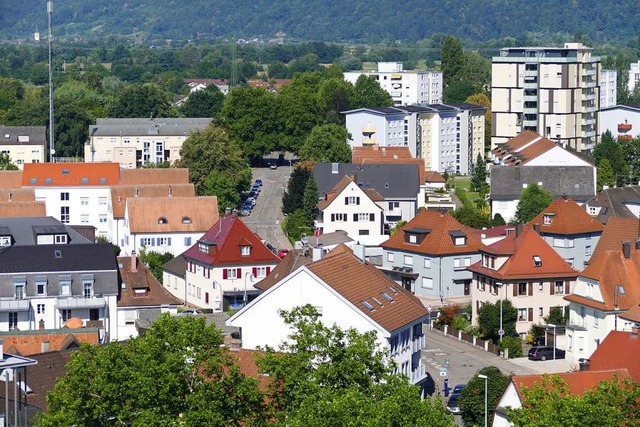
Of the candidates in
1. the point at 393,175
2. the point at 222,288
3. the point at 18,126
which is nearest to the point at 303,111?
the point at 18,126

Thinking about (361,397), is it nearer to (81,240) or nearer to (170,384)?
(170,384)

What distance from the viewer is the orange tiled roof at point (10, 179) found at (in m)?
72.4

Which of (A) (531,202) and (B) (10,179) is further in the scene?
(B) (10,179)

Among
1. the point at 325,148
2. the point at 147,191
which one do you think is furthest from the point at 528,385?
the point at 325,148

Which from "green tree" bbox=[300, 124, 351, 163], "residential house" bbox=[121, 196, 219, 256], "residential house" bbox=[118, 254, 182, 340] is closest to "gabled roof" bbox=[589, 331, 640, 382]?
"residential house" bbox=[118, 254, 182, 340]

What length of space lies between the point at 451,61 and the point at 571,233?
285ft

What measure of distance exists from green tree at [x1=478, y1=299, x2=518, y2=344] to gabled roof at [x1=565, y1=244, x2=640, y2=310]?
111 inches

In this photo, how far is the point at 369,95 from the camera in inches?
4582

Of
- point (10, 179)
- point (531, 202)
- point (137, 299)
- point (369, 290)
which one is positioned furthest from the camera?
point (10, 179)

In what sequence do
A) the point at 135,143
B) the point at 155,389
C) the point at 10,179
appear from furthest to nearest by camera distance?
the point at 135,143, the point at 10,179, the point at 155,389

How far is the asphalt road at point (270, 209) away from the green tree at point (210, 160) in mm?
1619

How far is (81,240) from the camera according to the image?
54094mm

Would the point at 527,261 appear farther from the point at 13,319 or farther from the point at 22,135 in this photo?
the point at 22,135

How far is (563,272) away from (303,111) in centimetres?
5037
